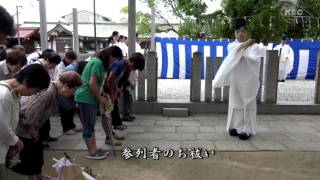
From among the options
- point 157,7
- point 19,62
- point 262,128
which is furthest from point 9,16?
point 157,7

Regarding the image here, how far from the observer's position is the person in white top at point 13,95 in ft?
8.74

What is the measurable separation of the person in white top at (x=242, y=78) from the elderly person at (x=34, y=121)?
2901 mm

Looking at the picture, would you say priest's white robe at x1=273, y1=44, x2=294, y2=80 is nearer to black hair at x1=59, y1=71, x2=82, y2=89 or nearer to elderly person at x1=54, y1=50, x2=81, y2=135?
elderly person at x1=54, y1=50, x2=81, y2=135

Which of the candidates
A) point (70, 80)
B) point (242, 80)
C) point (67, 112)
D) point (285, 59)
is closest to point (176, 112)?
point (242, 80)

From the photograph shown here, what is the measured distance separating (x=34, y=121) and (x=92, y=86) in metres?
1.05

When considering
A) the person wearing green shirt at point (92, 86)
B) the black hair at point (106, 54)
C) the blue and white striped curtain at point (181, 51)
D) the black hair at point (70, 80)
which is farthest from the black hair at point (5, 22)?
the blue and white striped curtain at point (181, 51)

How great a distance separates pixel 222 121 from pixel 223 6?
715 cm

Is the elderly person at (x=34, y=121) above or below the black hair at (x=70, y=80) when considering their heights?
below

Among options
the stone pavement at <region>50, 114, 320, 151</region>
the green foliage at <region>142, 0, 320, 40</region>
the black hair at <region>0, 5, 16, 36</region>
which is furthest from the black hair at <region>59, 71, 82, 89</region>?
the green foliage at <region>142, 0, 320, 40</region>

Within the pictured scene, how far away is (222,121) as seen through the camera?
24.1 ft

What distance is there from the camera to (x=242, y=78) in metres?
6.05

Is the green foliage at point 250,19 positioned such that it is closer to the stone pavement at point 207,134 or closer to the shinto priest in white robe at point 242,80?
the stone pavement at point 207,134

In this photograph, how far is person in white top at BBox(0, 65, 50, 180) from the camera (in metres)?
2.66

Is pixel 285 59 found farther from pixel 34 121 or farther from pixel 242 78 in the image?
pixel 34 121
